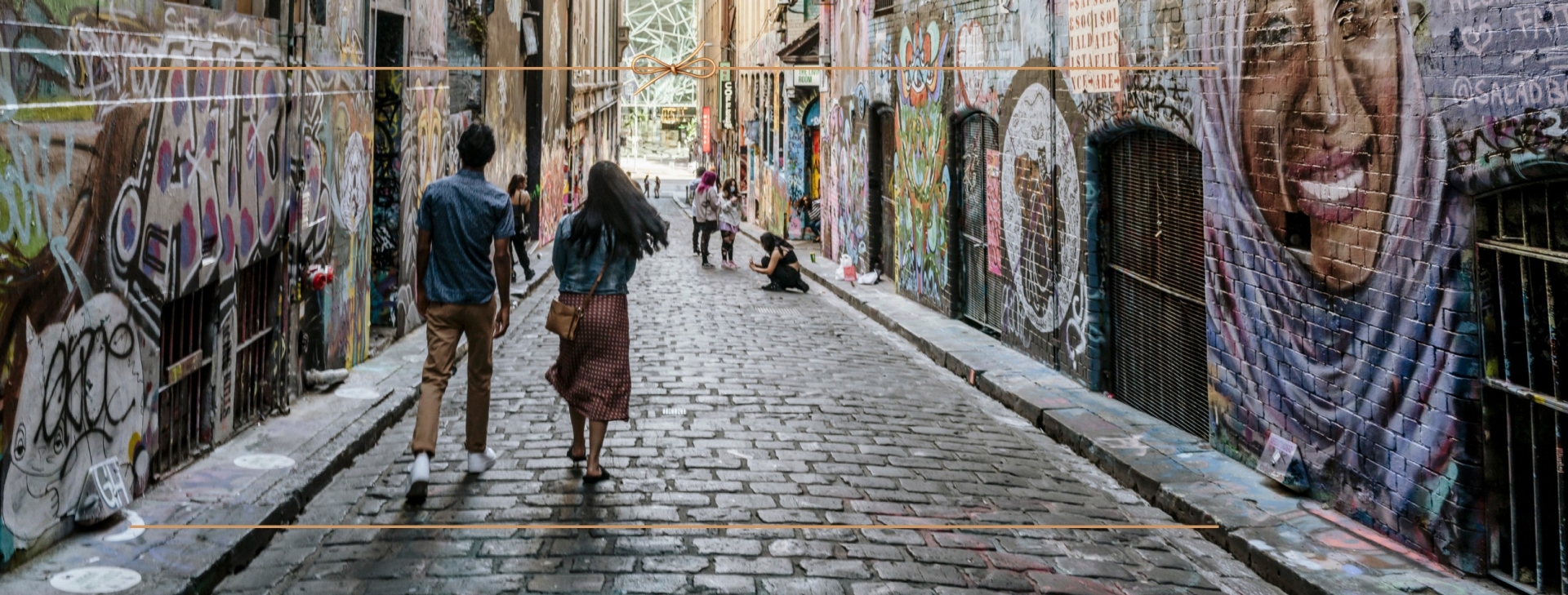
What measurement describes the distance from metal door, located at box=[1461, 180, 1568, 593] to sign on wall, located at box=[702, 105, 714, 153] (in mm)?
51678

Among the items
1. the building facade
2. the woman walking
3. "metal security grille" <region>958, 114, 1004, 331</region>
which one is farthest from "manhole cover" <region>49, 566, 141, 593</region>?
"metal security grille" <region>958, 114, 1004, 331</region>

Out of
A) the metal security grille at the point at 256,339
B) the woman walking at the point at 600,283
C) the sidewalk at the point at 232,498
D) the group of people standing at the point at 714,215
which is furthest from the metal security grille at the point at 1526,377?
the group of people standing at the point at 714,215

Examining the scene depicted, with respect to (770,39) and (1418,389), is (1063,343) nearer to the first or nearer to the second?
(1418,389)

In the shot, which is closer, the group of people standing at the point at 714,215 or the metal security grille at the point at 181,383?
the metal security grille at the point at 181,383

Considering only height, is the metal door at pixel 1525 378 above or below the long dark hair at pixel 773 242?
below

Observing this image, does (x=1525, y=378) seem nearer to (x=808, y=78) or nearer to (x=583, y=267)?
(x=583, y=267)

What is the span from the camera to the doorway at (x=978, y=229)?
13250mm

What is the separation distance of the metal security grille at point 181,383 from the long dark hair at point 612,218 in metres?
1.96

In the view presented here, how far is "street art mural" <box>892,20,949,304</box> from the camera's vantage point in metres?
15.3

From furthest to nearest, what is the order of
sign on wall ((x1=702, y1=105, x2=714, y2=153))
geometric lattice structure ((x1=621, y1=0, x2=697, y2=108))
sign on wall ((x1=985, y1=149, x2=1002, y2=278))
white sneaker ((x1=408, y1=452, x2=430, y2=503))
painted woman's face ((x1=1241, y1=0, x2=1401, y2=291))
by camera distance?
geometric lattice structure ((x1=621, y1=0, x2=697, y2=108)) → sign on wall ((x1=702, y1=105, x2=714, y2=153)) → sign on wall ((x1=985, y1=149, x2=1002, y2=278)) → white sneaker ((x1=408, y1=452, x2=430, y2=503)) → painted woman's face ((x1=1241, y1=0, x2=1401, y2=291))

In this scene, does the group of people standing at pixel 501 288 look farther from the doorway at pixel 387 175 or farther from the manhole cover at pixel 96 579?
the doorway at pixel 387 175

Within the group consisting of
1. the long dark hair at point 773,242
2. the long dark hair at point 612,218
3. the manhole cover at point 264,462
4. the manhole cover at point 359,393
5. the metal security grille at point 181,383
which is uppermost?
the long dark hair at point 612,218

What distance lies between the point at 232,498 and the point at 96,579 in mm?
1309

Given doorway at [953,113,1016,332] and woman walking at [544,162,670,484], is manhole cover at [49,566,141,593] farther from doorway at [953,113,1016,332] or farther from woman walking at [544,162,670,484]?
doorway at [953,113,1016,332]
